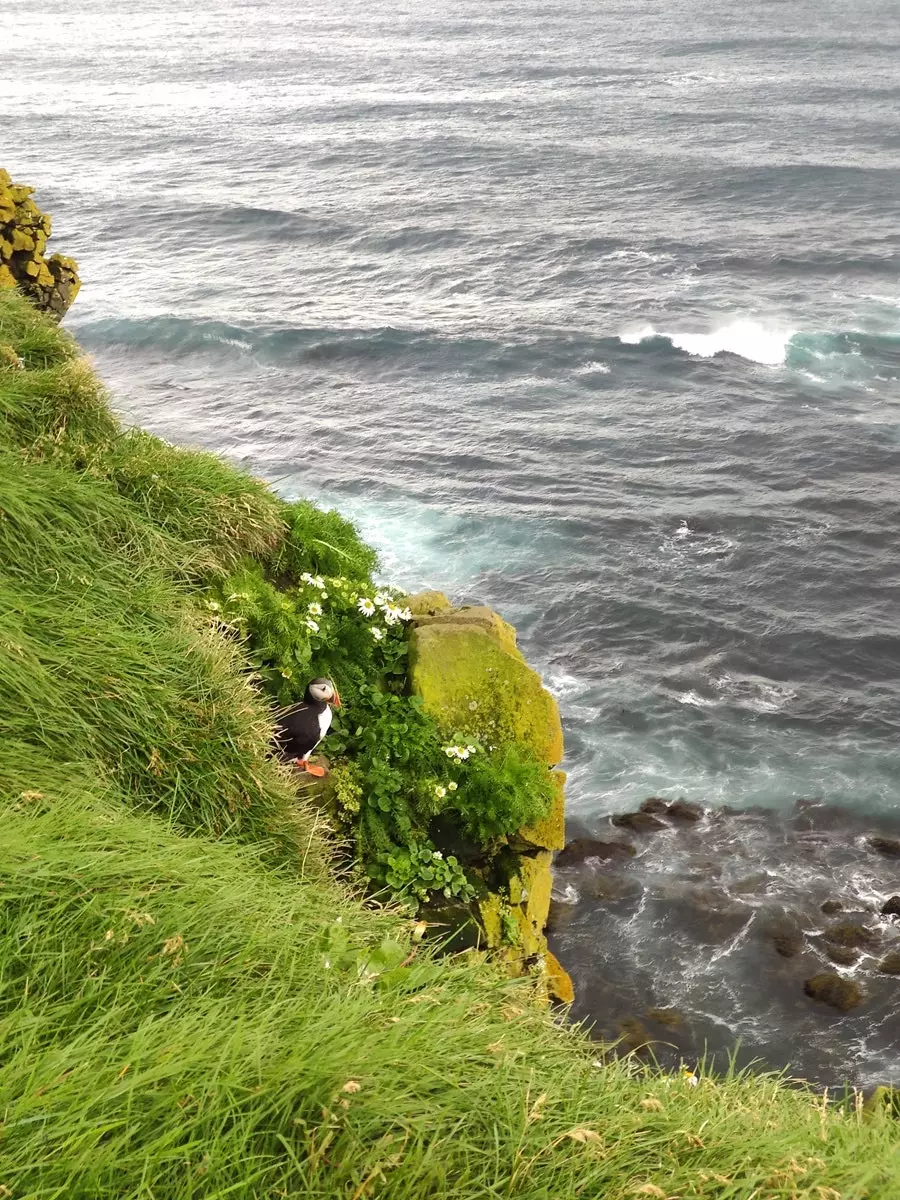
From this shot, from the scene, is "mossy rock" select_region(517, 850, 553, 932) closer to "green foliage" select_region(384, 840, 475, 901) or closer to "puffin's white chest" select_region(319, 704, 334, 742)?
"green foliage" select_region(384, 840, 475, 901)

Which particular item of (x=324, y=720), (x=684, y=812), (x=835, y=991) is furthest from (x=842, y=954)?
(x=324, y=720)

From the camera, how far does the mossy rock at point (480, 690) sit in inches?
459

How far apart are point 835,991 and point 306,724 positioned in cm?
1345

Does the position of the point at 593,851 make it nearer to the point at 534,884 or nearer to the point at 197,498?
the point at 534,884

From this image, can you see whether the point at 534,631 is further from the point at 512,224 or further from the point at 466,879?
the point at 512,224

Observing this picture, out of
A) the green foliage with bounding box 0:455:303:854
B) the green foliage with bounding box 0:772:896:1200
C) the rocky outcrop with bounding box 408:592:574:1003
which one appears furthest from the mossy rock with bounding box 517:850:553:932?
the green foliage with bounding box 0:772:896:1200

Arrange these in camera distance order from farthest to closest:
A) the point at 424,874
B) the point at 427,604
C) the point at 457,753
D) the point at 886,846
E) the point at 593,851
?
the point at 886,846, the point at 593,851, the point at 427,604, the point at 457,753, the point at 424,874

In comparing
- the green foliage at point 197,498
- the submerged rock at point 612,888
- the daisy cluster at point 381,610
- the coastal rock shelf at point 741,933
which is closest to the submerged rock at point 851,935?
the coastal rock shelf at point 741,933

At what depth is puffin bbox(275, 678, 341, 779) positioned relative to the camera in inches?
359

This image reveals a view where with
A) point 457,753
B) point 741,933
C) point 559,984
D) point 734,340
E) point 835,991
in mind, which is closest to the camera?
point 457,753

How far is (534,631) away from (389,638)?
16.4 metres

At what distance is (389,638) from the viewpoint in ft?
39.2

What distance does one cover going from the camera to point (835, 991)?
18.4 meters

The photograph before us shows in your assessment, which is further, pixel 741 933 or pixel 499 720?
pixel 741 933
